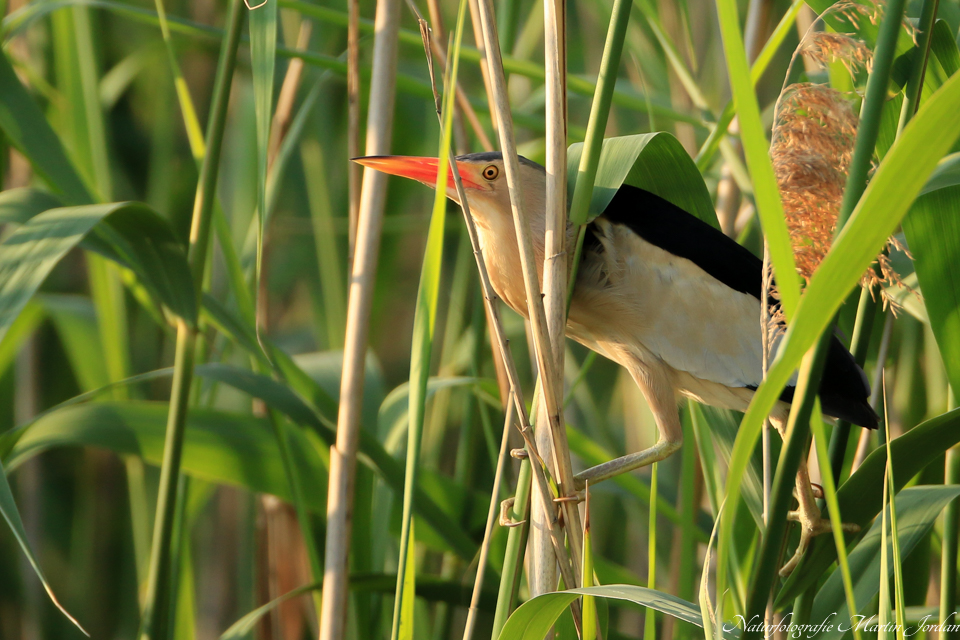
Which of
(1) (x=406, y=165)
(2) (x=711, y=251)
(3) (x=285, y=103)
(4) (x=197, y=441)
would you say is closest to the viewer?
(1) (x=406, y=165)

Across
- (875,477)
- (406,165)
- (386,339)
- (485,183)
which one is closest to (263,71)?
(406,165)

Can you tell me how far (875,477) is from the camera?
684 mm

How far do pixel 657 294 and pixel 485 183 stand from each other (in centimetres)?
26

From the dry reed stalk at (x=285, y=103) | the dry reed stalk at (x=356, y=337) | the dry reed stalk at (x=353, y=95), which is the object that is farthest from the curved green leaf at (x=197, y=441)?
the dry reed stalk at (x=285, y=103)

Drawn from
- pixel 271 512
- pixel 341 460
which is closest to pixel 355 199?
pixel 341 460

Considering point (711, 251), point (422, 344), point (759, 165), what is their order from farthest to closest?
point (711, 251)
point (422, 344)
point (759, 165)

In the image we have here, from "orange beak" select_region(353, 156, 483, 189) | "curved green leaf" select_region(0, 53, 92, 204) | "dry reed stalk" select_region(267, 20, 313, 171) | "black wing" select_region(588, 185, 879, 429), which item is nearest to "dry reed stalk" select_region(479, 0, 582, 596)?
"orange beak" select_region(353, 156, 483, 189)

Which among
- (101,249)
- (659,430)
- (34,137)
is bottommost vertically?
(659,430)

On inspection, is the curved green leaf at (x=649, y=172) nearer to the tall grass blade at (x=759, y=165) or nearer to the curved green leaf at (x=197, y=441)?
the tall grass blade at (x=759, y=165)

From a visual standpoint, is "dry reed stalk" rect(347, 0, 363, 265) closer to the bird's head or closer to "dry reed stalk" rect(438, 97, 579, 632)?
the bird's head

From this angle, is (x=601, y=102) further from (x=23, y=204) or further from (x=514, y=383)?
(x=23, y=204)

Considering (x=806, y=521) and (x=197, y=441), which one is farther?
(x=197, y=441)

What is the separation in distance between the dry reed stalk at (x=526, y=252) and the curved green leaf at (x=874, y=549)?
0.25 m

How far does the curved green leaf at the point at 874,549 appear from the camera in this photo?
0.72 meters
